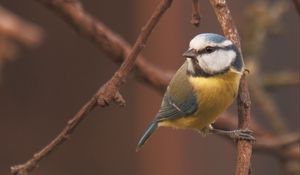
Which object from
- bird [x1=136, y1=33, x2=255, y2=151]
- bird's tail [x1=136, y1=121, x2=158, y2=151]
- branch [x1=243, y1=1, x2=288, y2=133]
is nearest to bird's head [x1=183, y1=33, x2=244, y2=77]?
bird [x1=136, y1=33, x2=255, y2=151]

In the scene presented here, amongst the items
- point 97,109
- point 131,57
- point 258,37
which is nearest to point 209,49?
point 131,57

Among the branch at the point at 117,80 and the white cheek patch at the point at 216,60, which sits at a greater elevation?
the white cheek patch at the point at 216,60

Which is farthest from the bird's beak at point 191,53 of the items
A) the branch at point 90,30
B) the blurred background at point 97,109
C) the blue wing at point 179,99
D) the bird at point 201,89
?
the blurred background at point 97,109

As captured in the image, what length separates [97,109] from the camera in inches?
102

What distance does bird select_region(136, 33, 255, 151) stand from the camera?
1287 millimetres

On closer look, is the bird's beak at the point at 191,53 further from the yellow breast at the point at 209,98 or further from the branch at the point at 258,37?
the branch at the point at 258,37

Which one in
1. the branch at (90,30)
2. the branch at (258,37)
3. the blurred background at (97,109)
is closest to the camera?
the branch at (90,30)

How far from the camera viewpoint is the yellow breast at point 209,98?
135cm

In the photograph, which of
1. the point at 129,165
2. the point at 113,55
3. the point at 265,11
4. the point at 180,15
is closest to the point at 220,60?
the point at 113,55

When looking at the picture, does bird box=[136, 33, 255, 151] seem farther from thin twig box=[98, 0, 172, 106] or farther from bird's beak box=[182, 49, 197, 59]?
thin twig box=[98, 0, 172, 106]

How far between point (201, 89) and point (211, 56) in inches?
4.6

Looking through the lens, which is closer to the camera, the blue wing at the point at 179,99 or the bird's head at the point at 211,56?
the bird's head at the point at 211,56

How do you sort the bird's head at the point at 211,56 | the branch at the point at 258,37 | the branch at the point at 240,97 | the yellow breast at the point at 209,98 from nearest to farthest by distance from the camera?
the branch at the point at 240,97 < the bird's head at the point at 211,56 < the yellow breast at the point at 209,98 < the branch at the point at 258,37

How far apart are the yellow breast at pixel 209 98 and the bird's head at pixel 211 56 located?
0.06 feet
